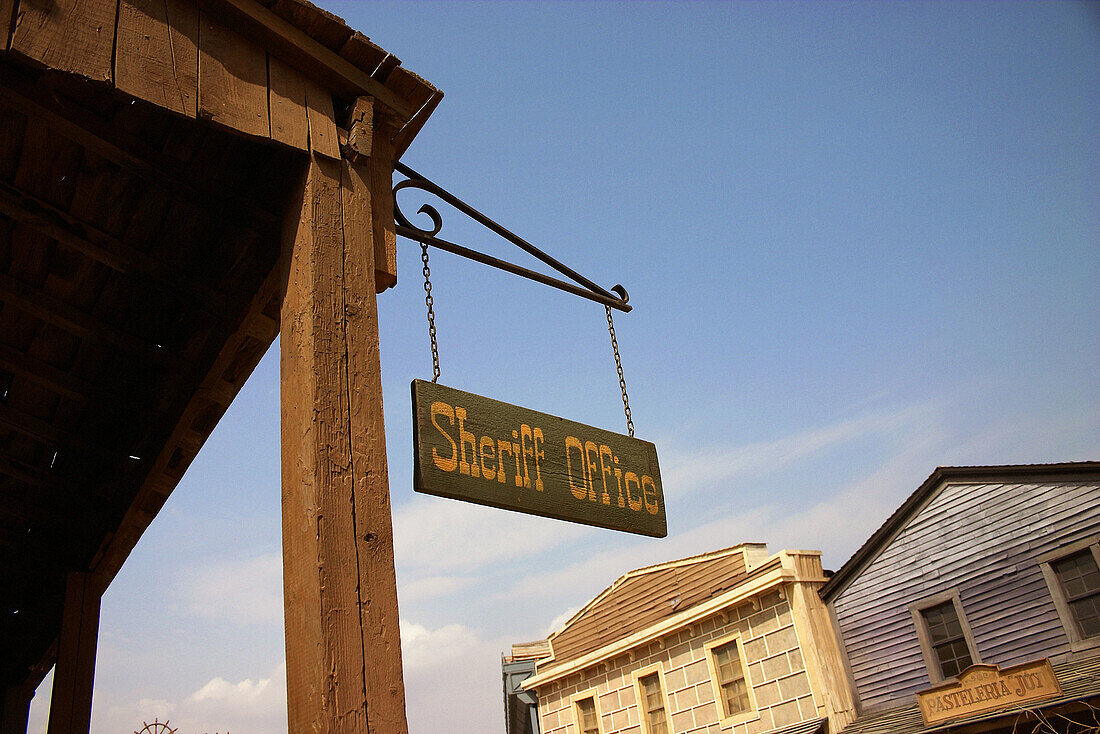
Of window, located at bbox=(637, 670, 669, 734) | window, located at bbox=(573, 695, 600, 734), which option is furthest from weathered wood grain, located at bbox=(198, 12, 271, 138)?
window, located at bbox=(573, 695, 600, 734)

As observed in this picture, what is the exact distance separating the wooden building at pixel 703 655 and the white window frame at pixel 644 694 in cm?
2

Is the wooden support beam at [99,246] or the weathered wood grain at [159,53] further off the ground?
the wooden support beam at [99,246]

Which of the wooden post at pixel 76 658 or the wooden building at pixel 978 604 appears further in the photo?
the wooden building at pixel 978 604

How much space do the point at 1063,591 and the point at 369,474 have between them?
11.6 m

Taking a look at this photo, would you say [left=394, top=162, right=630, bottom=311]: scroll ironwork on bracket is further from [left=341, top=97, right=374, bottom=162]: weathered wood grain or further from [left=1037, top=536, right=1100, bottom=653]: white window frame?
[left=1037, top=536, right=1100, bottom=653]: white window frame

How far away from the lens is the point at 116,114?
292cm

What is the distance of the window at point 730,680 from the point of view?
42.5 ft

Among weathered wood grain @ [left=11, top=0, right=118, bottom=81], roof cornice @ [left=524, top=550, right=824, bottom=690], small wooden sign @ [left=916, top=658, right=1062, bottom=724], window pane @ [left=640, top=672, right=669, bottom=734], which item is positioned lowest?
small wooden sign @ [left=916, top=658, right=1062, bottom=724]

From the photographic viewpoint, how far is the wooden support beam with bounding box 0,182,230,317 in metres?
3.18

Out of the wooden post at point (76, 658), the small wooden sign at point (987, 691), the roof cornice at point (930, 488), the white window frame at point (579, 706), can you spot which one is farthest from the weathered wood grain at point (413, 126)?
the white window frame at point (579, 706)

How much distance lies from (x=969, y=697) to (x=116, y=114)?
37.9 feet

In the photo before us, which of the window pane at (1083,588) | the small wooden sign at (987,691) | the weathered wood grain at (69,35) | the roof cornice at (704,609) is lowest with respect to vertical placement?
the small wooden sign at (987,691)

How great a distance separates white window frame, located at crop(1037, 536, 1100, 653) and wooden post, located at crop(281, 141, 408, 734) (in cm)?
1142

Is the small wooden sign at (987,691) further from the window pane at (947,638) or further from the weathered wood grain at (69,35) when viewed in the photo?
the weathered wood grain at (69,35)
